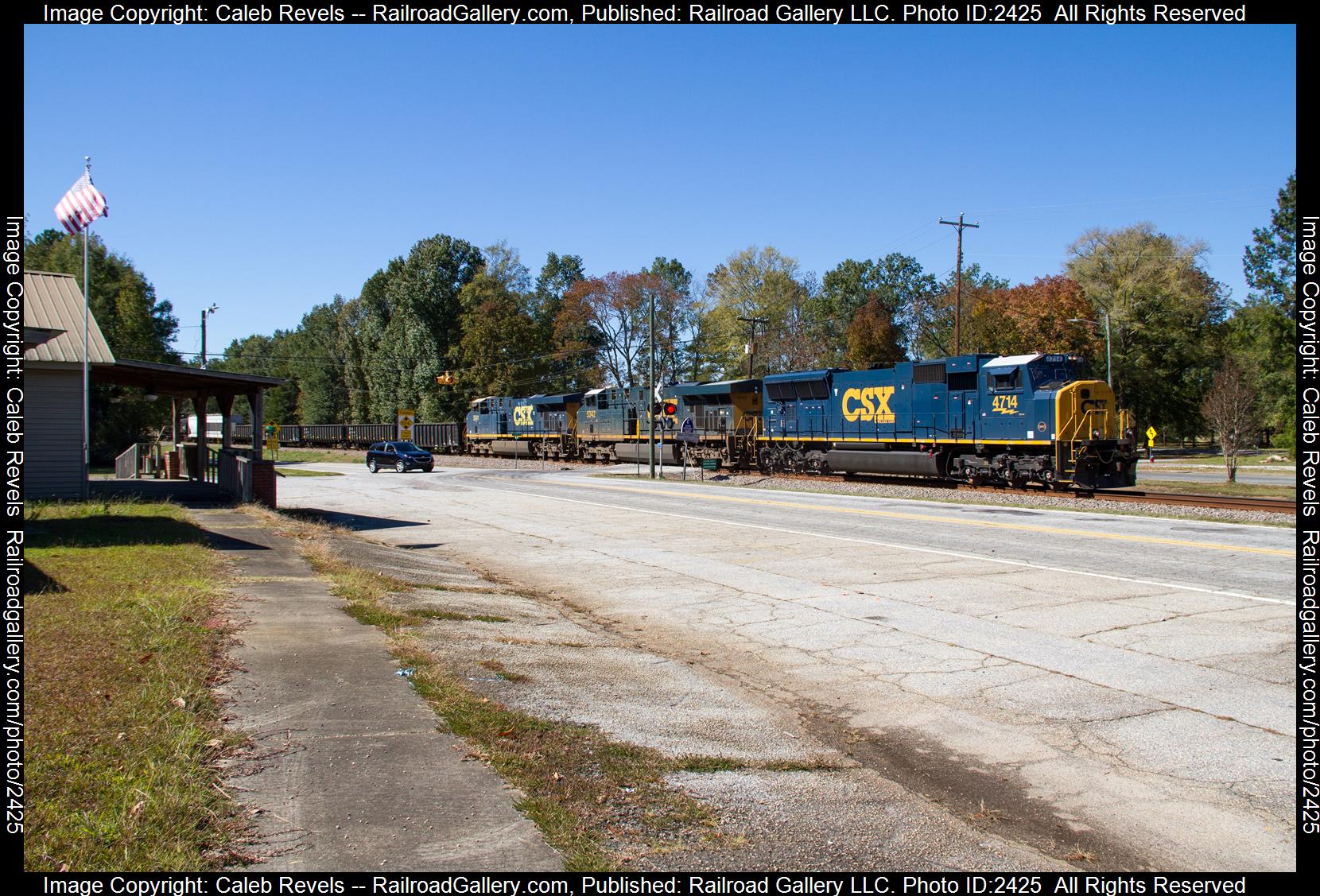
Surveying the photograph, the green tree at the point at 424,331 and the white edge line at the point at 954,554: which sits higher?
the green tree at the point at 424,331

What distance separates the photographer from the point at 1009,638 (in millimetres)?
9430

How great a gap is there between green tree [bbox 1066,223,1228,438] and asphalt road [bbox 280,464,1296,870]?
167 ft

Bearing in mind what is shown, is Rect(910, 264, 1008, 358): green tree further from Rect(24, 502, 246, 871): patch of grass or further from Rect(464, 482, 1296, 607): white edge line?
Rect(24, 502, 246, 871): patch of grass

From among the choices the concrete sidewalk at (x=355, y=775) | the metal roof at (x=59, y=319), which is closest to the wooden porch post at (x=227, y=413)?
the metal roof at (x=59, y=319)

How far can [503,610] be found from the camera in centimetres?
1093

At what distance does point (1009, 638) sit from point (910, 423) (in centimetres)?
2180

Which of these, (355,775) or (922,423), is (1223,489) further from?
(355,775)

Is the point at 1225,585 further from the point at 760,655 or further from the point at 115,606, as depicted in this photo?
the point at 115,606

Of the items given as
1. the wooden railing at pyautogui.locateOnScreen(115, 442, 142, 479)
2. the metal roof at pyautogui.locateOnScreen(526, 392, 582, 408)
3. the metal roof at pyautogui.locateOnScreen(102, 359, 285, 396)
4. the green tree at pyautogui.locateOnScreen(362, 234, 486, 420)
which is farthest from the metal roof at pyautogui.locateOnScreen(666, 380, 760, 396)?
the green tree at pyautogui.locateOnScreen(362, 234, 486, 420)

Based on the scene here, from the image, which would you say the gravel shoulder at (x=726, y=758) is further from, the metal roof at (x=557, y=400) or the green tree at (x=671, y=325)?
the green tree at (x=671, y=325)

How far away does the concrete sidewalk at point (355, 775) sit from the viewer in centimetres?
390

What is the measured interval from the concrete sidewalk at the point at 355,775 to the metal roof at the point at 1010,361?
921 inches

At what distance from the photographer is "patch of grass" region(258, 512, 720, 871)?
4.27m

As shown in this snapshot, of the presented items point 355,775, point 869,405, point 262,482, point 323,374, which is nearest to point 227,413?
point 262,482
